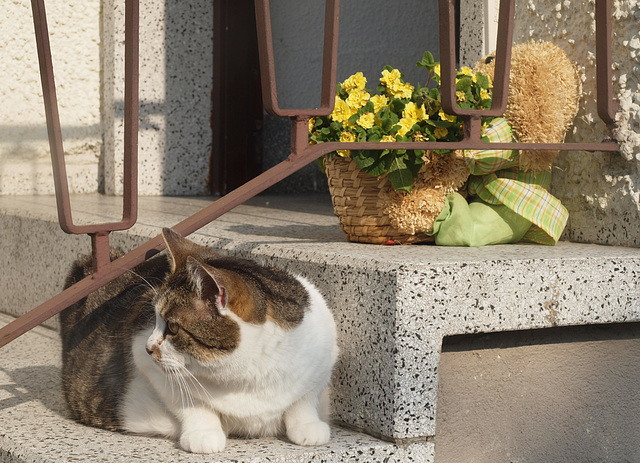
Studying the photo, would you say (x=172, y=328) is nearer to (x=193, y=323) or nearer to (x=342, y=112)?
(x=193, y=323)

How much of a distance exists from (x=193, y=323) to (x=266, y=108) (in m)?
0.56

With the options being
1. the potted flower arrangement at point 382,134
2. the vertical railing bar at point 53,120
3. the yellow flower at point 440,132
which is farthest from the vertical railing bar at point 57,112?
the yellow flower at point 440,132

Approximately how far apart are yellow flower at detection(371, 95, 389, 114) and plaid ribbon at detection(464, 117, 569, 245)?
0.87 ft

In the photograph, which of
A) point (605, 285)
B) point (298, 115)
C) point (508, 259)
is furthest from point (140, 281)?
point (605, 285)

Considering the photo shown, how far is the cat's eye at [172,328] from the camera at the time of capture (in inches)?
70.3

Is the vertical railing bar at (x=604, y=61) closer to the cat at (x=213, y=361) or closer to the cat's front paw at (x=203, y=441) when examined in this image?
the cat at (x=213, y=361)

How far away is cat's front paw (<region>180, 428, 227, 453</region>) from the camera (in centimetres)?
180

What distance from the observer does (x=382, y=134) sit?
7.46 ft

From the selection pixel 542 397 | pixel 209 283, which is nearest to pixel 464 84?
pixel 542 397

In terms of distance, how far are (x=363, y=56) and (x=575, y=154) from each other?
2.27 metres

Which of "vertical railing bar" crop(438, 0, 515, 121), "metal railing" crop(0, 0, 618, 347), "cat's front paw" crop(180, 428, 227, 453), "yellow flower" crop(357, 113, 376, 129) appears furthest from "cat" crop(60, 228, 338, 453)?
"vertical railing bar" crop(438, 0, 515, 121)

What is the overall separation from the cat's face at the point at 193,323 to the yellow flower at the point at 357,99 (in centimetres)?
75

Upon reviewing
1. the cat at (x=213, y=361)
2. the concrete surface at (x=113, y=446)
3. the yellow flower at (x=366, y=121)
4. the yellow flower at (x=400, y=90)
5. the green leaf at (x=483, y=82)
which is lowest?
the concrete surface at (x=113, y=446)

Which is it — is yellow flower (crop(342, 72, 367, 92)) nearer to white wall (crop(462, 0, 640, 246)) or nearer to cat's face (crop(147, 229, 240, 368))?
white wall (crop(462, 0, 640, 246))
